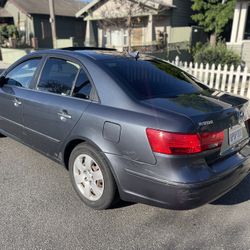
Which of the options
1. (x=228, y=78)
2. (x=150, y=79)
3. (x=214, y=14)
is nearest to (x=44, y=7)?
(x=214, y=14)

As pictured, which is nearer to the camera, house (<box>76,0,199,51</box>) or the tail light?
the tail light

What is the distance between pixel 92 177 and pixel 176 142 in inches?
41.5

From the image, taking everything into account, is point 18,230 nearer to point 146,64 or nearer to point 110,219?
point 110,219

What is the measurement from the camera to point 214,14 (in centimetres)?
1551

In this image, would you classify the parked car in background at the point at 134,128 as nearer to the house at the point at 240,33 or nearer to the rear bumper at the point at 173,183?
the rear bumper at the point at 173,183

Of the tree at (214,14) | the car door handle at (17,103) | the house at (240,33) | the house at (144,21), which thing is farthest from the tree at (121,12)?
the car door handle at (17,103)

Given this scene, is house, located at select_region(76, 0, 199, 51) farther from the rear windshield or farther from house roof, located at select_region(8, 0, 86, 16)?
the rear windshield

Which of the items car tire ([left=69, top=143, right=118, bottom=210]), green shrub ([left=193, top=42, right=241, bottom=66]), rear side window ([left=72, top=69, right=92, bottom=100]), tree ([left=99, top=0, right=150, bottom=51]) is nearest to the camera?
car tire ([left=69, top=143, right=118, bottom=210])

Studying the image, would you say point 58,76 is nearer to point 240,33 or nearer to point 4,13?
point 240,33

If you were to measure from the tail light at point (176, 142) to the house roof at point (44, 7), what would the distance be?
79.1 feet

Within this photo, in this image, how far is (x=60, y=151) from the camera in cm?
321

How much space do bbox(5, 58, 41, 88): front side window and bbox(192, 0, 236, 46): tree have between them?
1270cm

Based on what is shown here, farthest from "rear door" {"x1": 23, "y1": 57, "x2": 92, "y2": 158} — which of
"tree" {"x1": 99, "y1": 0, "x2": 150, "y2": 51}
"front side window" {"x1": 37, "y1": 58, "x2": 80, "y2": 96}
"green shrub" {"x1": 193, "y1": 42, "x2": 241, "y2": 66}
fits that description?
"tree" {"x1": 99, "y1": 0, "x2": 150, "y2": 51}

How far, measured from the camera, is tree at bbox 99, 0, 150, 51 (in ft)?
51.6
